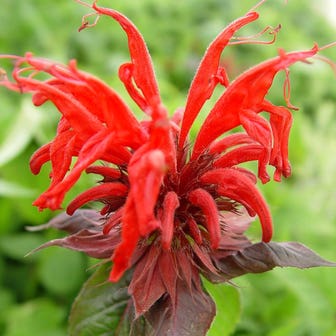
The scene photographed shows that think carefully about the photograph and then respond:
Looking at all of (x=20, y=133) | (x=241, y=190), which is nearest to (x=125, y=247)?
(x=241, y=190)

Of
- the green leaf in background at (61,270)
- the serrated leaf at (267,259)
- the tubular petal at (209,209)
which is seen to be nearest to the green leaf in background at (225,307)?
the serrated leaf at (267,259)

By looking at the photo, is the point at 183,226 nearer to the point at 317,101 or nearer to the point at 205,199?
the point at 205,199

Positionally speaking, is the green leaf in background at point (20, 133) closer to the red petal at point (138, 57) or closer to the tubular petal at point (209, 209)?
the red petal at point (138, 57)

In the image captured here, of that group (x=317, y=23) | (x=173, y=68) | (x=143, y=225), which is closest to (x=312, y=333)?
(x=143, y=225)

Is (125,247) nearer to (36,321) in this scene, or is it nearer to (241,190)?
(241,190)

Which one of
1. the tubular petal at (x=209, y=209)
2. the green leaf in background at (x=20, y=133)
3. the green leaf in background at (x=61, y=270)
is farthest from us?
the green leaf in background at (x=20, y=133)

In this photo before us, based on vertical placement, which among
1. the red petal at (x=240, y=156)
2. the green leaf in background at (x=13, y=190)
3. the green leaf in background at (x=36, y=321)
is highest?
the red petal at (x=240, y=156)

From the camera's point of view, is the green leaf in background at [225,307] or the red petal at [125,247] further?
the green leaf in background at [225,307]

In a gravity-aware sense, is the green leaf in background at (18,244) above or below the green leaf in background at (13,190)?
below

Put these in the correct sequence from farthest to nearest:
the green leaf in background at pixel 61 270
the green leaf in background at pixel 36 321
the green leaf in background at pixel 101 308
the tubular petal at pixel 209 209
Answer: the green leaf in background at pixel 61 270 < the green leaf in background at pixel 36 321 < the green leaf in background at pixel 101 308 < the tubular petal at pixel 209 209
